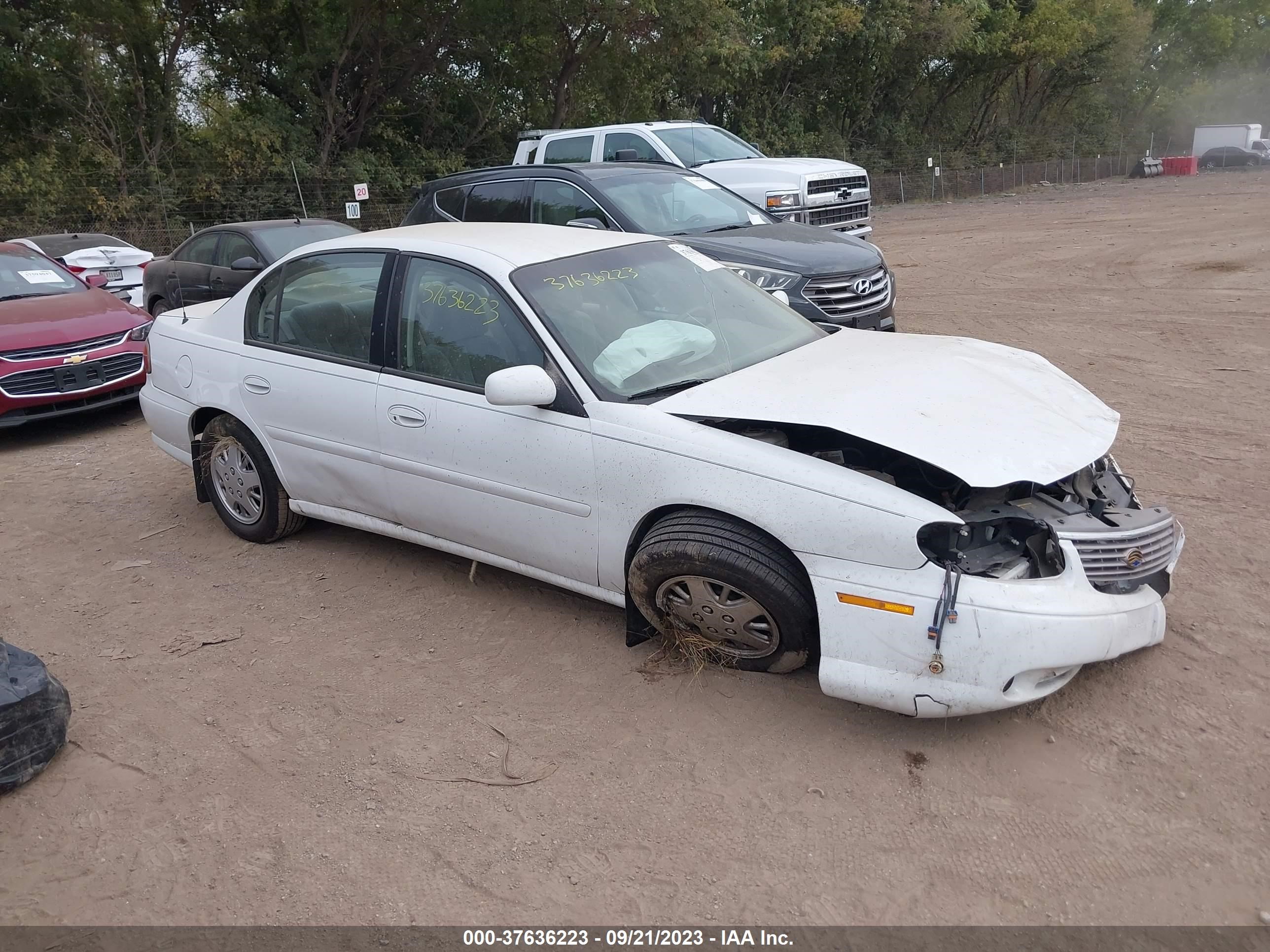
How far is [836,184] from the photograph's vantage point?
12961 mm

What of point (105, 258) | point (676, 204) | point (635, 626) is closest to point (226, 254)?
point (105, 258)

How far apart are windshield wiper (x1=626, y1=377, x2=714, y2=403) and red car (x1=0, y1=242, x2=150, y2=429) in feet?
17.2

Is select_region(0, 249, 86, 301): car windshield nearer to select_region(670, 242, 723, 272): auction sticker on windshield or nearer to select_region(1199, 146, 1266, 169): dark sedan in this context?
select_region(670, 242, 723, 272): auction sticker on windshield

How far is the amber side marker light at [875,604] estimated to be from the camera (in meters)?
3.36

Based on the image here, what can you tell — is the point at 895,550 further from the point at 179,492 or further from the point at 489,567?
the point at 179,492

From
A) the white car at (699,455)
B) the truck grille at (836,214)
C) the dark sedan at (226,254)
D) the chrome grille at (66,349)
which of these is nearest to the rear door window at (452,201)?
the dark sedan at (226,254)

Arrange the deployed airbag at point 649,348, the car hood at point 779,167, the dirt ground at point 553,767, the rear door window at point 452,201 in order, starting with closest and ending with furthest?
the dirt ground at point 553,767 → the deployed airbag at point 649,348 → the rear door window at point 452,201 → the car hood at point 779,167

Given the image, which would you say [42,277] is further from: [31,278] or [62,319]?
[62,319]

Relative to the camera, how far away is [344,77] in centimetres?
2564

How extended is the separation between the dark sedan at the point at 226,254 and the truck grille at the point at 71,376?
1.85m

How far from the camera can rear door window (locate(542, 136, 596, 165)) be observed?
14.2 m

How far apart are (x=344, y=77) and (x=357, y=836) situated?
25.7 m

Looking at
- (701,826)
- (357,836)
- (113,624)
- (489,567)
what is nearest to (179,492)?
(113,624)

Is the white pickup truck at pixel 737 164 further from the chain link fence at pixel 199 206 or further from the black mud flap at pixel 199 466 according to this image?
the chain link fence at pixel 199 206
